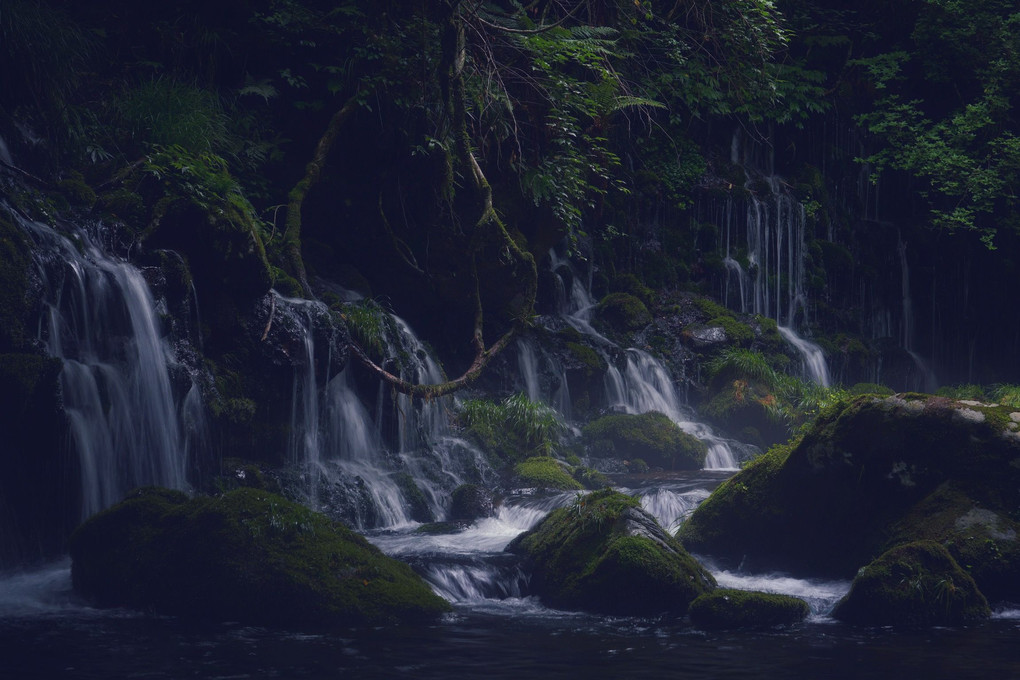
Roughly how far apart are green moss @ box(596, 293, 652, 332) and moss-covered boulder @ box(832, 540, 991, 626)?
10.7 meters

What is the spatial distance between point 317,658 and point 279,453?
5579 millimetres

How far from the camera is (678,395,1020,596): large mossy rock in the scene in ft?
25.6

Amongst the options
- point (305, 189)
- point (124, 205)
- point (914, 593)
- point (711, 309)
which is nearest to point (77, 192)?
point (124, 205)

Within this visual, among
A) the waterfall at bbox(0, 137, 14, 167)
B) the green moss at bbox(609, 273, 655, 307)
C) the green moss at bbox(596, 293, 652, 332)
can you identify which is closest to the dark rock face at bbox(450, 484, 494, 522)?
the waterfall at bbox(0, 137, 14, 167)

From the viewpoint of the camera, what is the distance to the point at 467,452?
42.2ft

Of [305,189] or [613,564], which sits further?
[305,189]

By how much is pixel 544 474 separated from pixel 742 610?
5.71m

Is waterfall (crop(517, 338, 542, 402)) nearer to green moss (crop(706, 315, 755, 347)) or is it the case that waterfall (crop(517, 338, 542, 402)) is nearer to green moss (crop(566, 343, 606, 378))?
green moss (crop(566, 343, 606, 378))

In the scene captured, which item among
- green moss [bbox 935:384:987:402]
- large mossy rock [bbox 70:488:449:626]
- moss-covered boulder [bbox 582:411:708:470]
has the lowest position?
large mossy rock [bbox 70:488:449:626]

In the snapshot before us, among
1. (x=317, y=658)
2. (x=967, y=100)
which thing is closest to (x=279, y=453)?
(x=317, y=658)

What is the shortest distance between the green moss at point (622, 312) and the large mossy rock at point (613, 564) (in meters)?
9.46

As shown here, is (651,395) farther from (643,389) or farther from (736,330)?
(736,330)

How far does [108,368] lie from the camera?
9.20 m

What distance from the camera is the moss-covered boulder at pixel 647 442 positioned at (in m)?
14.5
